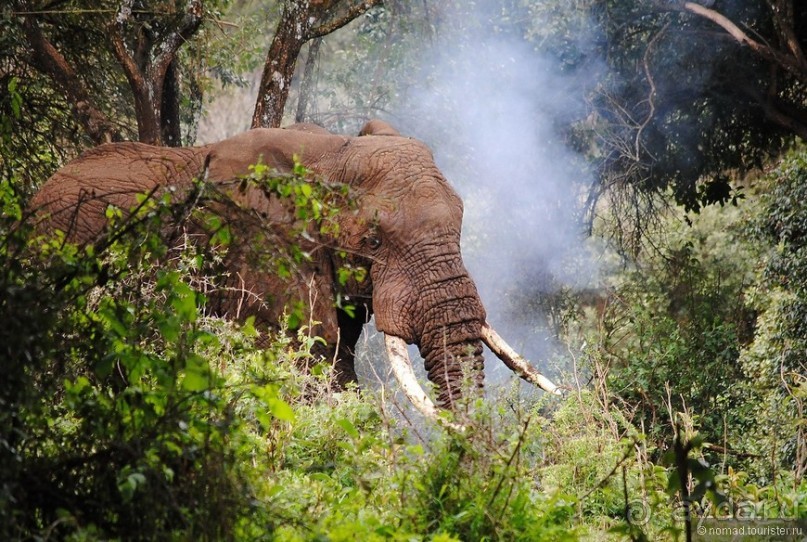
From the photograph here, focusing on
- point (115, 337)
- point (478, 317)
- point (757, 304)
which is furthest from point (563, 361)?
point (115, 337)

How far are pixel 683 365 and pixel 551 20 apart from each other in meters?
5.12

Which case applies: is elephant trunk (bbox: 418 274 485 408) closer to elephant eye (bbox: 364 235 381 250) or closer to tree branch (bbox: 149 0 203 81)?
elephant eye (bbox: 364 235 381 250)

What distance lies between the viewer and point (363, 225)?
9.05m

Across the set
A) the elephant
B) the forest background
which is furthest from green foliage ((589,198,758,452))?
the elephant

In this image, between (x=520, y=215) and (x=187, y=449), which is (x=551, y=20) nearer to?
(x=520, y=215)

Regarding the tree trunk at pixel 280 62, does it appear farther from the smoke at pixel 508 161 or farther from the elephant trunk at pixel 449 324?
the smoke at pixel 508 161

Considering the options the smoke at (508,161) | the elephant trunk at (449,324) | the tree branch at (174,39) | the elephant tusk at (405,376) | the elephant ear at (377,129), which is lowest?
the elephant tusk at (405,376)

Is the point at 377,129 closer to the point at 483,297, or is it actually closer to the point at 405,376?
the point at 405,376

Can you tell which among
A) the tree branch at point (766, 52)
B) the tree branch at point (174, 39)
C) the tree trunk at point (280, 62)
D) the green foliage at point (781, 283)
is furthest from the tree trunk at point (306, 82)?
the tree branch at point (766, 52)

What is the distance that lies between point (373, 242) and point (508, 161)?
30.8ft

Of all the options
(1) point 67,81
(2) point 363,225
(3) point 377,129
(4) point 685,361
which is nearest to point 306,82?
(1) point 67,81

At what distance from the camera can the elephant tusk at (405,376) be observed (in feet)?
27.9

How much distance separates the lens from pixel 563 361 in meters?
14.4

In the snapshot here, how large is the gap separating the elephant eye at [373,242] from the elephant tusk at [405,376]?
2.33ft
